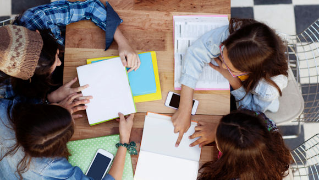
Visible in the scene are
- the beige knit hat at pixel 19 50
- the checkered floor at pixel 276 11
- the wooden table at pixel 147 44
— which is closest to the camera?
the beige knit hat at pixel 19 50

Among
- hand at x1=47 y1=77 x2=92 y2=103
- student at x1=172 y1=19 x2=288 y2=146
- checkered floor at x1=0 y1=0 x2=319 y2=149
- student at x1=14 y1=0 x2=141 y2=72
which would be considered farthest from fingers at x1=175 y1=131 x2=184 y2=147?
checkered floor at x1=0 y1=0 x2=319 y2=149

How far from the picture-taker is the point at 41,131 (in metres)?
0.90

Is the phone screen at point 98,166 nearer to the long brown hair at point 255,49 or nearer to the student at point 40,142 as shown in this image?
the student at point 40,142

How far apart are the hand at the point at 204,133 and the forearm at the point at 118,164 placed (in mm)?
279

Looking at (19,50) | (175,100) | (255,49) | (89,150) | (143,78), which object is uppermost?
(19,50)

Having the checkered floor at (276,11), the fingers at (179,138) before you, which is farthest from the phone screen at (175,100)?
the checkered floor at (276,11)

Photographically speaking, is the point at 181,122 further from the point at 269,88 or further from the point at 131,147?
the point at 269,88

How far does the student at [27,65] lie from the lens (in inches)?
34.0

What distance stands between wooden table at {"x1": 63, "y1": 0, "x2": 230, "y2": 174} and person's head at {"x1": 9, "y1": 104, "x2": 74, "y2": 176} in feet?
0.43

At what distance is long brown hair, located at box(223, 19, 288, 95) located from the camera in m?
0.93

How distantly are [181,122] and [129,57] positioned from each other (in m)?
0.34

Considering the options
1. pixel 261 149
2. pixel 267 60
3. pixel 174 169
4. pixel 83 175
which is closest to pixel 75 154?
pixel 83 175

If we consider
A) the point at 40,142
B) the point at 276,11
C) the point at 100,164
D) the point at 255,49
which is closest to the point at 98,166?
the point at 100,164

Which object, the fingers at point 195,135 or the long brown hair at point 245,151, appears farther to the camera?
the fingers at point 195,135
